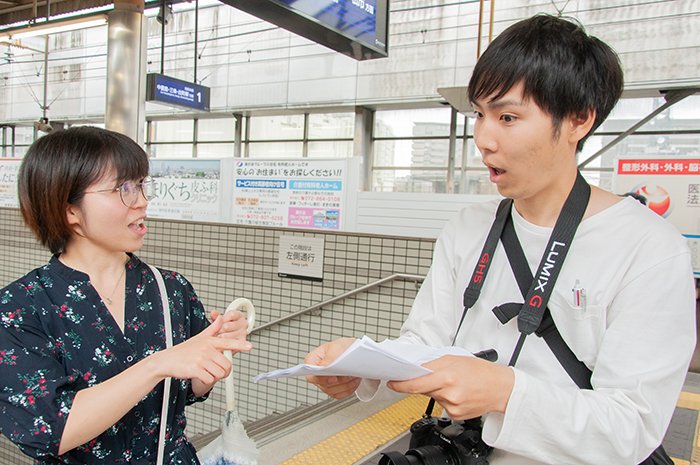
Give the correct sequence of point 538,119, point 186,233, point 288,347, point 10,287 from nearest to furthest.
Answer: point 538,119
point 10,287
point 288,347
point 186,233

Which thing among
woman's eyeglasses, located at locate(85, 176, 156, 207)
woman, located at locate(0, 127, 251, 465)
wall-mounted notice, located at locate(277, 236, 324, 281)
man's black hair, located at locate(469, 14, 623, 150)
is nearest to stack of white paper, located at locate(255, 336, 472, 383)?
woman, located at locate(0, 127, 251, 465)

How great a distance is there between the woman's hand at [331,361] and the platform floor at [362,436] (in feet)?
5.20

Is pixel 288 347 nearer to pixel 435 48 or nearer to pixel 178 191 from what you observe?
pixel 178 191

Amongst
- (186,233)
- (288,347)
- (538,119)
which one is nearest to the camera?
(538,119)

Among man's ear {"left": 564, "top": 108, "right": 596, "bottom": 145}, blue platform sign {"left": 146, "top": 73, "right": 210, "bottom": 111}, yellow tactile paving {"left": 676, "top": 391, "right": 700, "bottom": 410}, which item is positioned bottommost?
yellow tactile paving {"left": 676, "top": 391, "right": 700, "bottom": 410}

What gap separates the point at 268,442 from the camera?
9.55ft

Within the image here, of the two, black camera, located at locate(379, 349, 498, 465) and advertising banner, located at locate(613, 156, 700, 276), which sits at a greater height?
advertising banner, located at locate(613, 156, 700, 276)

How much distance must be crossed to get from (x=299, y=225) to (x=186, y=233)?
1382 mm

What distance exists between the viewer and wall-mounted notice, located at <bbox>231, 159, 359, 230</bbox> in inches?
213

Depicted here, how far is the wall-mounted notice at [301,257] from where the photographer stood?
214 inches

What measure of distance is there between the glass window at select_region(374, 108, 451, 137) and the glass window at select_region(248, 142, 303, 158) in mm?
1987

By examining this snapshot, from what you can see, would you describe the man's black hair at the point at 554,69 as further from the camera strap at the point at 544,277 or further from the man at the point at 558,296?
the camera strap at the point at 544,277

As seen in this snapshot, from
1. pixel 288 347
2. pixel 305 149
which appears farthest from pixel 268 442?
pixel 305 149

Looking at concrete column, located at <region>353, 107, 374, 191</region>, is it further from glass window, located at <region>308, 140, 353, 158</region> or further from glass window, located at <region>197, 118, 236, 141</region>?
glass window, located at <region>197, 118, 236, 141</region>
